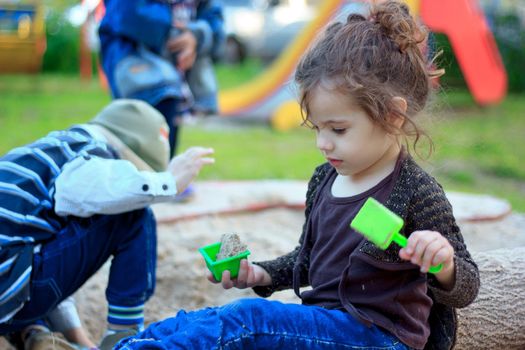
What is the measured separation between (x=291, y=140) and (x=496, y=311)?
15.7 feet

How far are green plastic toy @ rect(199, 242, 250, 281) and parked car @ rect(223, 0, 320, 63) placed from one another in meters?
9.01

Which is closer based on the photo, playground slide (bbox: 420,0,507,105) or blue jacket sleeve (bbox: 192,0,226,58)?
blue jacket sleeve (bbox: 192,0,226,58)

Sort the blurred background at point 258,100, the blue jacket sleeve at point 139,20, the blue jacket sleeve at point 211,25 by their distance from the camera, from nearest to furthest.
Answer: the blue jacket sleeve at point 139,20 → the blue jacket sleeve at point 211,25 → the blurred background at point 258,100

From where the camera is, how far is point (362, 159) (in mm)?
1596

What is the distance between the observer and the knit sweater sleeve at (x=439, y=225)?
5.09 feet

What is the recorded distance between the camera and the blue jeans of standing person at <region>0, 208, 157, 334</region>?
1975 mm

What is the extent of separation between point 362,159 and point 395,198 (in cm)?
11

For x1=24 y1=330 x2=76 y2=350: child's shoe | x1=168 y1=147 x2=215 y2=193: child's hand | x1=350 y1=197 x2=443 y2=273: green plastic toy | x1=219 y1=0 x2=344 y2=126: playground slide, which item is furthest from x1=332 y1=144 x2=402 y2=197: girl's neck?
x1=219 y1=0 x2=344 y2=126: playground slide

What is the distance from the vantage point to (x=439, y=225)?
156cm

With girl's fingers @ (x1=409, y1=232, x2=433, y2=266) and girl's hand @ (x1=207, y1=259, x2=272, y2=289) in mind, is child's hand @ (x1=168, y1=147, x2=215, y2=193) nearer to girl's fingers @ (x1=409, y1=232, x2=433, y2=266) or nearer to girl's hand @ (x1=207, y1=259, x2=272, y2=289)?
girl's hand @ (x1=207, y1=259, x2=272, y2=289)

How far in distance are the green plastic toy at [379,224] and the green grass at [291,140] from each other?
2318mm

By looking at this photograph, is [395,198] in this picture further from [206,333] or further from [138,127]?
[138,127]

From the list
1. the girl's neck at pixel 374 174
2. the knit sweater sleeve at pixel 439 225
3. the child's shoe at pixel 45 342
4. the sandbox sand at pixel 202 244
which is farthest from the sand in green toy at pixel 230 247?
the sandbox sand at pixel 202 244

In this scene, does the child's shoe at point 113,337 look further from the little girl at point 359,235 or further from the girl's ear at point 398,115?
the girl's ear at point 398,115
